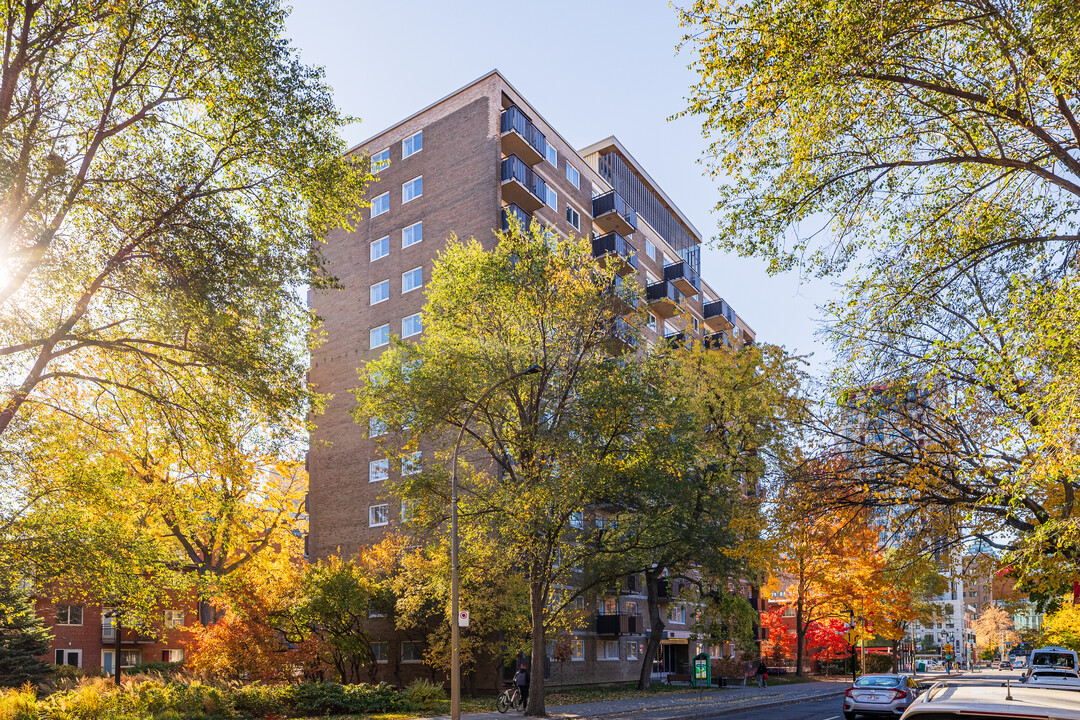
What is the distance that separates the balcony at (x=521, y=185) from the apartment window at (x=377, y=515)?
58.8 feet

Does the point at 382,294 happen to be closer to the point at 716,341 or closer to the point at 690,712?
the point at 716,341

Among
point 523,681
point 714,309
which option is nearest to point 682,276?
point 714,309

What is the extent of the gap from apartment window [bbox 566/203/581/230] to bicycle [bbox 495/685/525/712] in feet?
95.5

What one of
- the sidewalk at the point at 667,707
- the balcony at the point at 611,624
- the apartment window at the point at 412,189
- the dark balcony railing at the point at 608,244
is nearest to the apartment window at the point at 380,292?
the apartment window at the point at 412,189

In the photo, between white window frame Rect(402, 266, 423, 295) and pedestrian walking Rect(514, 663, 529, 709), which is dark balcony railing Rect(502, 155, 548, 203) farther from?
pedestrian walking Rect(514, 663, 529, 709)

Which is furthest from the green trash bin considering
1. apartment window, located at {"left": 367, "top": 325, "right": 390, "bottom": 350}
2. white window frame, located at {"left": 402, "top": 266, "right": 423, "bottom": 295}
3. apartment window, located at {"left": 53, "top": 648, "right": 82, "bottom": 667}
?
apartment window, located at {"left": 53, "top": 648, "right": 82, "bottom": 667}

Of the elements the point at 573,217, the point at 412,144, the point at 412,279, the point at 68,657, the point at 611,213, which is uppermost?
the point at 412,144

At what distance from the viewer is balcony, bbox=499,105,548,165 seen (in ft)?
140

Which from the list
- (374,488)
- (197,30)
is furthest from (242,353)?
(374,488)

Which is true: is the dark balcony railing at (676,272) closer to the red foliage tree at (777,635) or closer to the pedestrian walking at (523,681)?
the red foliage tree at (777,635)

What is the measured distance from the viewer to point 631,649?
4675 centimetres

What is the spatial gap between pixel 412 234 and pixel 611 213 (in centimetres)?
1328

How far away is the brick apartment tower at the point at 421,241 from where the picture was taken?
42031mm

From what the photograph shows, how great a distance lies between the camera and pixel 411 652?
38.2 m
